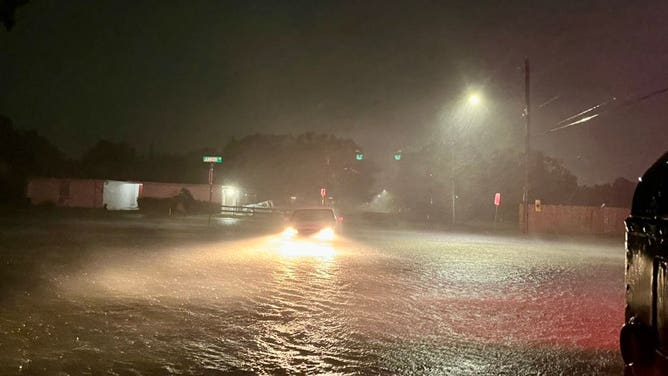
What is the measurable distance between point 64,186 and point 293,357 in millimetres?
48708

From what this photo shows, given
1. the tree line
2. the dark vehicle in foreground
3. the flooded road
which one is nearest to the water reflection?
the flooded road

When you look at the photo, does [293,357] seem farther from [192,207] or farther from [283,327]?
[192,207]

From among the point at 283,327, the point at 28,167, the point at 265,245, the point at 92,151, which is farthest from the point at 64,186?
the point at 283,327

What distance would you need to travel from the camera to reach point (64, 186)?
49.3m

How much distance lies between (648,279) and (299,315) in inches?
234

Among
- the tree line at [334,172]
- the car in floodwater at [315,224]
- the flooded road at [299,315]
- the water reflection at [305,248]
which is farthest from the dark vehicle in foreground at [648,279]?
the tree line at [334,172]

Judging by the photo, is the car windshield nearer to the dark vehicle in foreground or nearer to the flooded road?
the flooded road

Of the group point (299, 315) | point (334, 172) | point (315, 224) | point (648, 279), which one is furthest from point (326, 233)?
point (334, 172)

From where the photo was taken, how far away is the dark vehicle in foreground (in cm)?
319

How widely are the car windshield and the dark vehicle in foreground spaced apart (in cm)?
1995

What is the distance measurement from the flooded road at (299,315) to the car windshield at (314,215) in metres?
6.75

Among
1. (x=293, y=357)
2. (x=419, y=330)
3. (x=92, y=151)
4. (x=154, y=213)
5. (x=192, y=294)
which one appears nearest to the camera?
(x=293, y=357)

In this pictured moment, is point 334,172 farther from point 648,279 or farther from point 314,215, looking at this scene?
point 648,279

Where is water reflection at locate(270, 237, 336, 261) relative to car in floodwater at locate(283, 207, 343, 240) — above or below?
below
